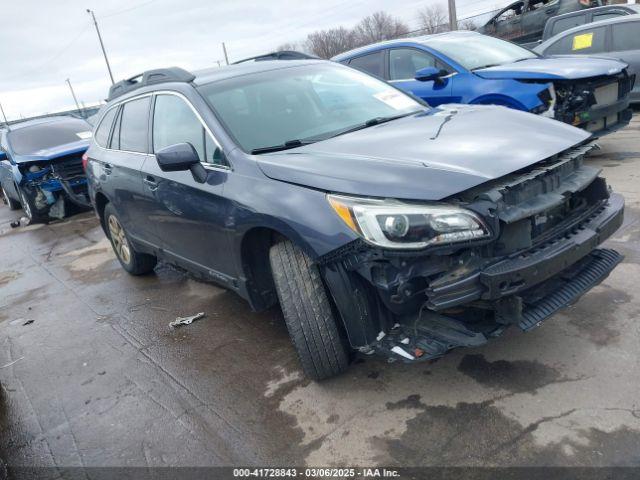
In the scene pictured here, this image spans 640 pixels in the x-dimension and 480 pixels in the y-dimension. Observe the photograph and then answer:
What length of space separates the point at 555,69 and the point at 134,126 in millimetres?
4515

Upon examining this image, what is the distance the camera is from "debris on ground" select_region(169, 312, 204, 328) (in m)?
4.24

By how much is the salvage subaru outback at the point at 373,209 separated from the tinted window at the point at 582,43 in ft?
20.7

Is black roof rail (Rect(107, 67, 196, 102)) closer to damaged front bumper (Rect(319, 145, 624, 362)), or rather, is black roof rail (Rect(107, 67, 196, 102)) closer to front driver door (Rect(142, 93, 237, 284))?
front driver door (Rect(142, 93, 237, 284))

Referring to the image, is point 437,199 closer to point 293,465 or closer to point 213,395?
point 293,465

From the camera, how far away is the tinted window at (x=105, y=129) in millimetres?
5047

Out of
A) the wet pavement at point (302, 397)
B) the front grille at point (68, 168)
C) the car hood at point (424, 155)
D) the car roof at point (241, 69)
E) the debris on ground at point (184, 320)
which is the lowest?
the debris on ground at point (184, 320)

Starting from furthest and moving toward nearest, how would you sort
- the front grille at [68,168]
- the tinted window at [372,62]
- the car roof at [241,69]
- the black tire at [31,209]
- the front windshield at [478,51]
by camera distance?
the black tire at [31,209]
the front grille at [68,168]
the tinted window at [372,62]
the front windshield at [478,51]
the car roof at [241,69]

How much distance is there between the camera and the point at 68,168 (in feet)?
30.4

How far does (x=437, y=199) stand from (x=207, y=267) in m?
1.90

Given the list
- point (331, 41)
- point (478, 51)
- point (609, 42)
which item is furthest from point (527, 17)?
point (331, 41)

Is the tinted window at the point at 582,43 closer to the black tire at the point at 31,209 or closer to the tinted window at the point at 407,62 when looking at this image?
the tinted window at the point at 407,62

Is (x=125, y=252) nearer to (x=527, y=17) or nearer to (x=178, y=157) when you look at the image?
(x=178, y=157)

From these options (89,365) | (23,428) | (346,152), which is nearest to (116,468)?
(23,428)

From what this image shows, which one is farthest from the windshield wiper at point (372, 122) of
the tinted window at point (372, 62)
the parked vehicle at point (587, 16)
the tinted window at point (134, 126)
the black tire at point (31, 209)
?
the black tire at point (31, 209)
